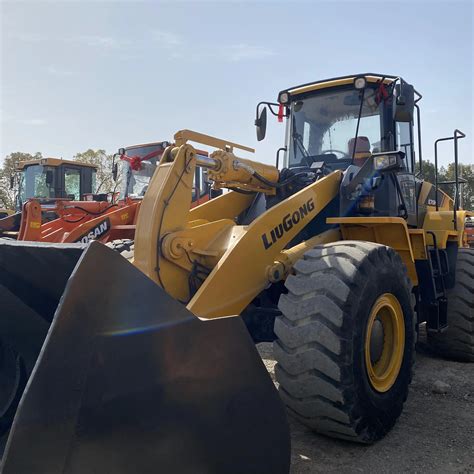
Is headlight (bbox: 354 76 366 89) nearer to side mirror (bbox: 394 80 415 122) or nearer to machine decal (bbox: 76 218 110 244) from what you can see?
side mirror (bbox: 394 80 415 122)

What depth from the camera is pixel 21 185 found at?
1377cm

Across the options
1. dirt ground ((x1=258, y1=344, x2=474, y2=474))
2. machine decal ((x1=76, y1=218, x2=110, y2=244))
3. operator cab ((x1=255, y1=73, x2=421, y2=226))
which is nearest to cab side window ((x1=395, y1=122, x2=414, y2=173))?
operator cab ((x1=255, y1=73, x2=421, y2=226))

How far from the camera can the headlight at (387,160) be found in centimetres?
420

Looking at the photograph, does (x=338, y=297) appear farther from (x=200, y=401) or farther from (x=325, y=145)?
(x=325, y=145)

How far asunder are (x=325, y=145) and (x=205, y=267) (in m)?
2.31

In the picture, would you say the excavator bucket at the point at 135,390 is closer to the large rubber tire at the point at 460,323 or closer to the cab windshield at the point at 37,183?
the large rubber tire at the point at 460,323

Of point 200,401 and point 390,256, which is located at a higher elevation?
point 390,256

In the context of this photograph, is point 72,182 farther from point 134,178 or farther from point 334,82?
point 334,82

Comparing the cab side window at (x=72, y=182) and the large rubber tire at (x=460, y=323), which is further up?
the cab side window at (x=72, y=182)

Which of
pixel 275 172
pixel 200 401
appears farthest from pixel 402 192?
pixel 200 401

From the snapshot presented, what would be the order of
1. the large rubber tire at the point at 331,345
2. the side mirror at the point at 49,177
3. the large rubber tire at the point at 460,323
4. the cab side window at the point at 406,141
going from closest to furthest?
the large rubber tire at the point at 331,345 < the cab side window at the point at 406,141 < the large rubber tire at the point at 460,323 < the side mirror at the point at 49,177

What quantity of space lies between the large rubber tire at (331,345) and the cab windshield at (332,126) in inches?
77.2

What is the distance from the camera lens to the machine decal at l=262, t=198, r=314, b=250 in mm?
3627

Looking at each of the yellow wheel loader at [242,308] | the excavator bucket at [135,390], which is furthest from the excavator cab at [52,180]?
the excavator bucket at [135,390]
